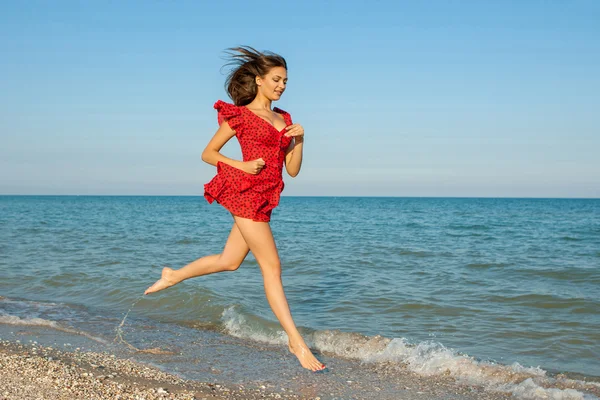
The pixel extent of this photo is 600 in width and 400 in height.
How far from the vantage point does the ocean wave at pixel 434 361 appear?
14.3ft

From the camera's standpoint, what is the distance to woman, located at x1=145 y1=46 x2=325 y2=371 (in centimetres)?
378

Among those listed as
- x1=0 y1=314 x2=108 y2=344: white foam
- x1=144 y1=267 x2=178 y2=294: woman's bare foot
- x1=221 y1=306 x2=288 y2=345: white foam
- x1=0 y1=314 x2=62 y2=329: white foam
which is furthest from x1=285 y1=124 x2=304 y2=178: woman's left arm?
x1=0 y1=314 x2=62 y2=329: white foam

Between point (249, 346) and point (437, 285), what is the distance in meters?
4.41

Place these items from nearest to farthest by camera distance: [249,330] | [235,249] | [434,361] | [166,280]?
[235,249] < [166,280] < [434,361] < [249,330]

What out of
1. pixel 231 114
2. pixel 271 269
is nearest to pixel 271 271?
pixel 271 269

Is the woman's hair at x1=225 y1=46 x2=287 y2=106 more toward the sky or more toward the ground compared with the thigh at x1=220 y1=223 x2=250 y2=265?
more toward the sky

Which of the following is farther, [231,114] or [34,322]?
[34,322]

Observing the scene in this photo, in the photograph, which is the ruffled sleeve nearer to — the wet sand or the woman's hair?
the woman's hair

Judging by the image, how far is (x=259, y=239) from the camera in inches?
150

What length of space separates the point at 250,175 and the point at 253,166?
81 millimetres

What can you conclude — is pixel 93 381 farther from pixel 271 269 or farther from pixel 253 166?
pixel 253 166

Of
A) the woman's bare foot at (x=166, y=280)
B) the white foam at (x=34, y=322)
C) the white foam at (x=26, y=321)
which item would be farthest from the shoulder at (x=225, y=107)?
the white foam at (x=26, y=321)

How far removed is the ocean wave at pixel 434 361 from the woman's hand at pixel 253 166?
235 centimetres

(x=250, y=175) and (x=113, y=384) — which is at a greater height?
(x=250, y=175)
